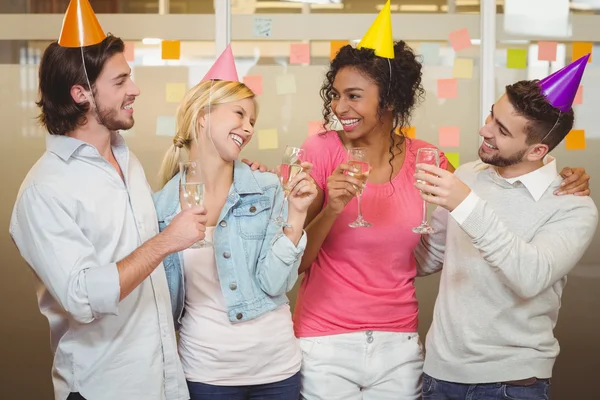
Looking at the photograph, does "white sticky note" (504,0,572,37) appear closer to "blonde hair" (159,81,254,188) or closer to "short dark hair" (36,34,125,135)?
"blonde hair" (159,81,254,188)

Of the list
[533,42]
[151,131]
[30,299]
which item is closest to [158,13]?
[151,131]

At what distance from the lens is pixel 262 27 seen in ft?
13.3

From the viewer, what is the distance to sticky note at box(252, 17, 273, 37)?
4031 mm

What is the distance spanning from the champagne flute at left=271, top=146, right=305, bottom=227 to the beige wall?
1.88 metres

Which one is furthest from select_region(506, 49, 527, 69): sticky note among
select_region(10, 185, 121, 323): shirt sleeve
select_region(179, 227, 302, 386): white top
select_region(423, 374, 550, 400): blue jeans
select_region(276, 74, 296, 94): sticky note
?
select_region(10, 185, 121, 323): shirt sleeve

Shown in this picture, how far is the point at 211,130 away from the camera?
2.28 meters

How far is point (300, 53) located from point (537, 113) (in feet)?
6.62

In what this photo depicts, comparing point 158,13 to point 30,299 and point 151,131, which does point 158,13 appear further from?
point 30,299

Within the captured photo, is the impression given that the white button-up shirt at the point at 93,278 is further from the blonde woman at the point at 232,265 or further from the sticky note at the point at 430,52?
the sticky note at the point at 430,52

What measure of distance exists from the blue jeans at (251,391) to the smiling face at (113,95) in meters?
0.75

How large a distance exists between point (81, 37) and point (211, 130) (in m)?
0.45

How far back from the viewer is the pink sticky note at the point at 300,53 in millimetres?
4020

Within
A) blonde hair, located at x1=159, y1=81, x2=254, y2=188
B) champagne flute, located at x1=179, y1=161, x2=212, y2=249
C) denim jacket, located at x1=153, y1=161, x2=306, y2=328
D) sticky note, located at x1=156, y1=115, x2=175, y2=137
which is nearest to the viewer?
champagne flute, located at x1=179, y1=161, x2=212, y2=249

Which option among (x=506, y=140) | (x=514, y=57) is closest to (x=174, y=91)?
(x=514, y=57)
